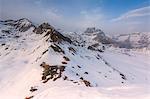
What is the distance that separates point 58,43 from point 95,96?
46.6 m

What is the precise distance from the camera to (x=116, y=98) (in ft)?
72.7

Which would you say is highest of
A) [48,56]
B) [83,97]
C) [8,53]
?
[83,97]

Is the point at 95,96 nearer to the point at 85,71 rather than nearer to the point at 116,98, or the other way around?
the point at 116,98

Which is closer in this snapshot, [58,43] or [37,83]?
[37,83]

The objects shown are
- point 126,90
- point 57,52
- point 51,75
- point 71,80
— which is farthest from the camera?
point 57,52

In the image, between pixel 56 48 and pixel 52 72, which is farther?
pixel 56 48

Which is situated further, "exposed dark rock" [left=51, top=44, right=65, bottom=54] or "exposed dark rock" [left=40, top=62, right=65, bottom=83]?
"exposed dark rock" [left=51, top=44, right=65, bottom=54]

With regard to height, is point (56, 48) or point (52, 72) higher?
point (56, 48)

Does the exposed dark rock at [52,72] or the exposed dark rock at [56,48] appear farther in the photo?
the exposed dark rock at [56,48]

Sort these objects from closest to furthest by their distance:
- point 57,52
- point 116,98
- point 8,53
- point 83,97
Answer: point 116,98, point 83,97, point 57,52, point 8,53

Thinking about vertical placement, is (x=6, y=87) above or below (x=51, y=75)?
below

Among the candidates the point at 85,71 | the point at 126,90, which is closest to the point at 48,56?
the point at 85,71

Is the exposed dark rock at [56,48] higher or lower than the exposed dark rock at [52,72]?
higher

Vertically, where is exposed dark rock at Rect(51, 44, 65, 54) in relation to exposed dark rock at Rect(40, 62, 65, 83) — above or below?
above
